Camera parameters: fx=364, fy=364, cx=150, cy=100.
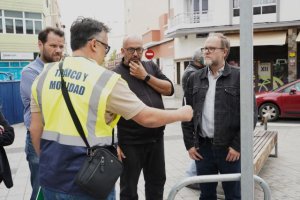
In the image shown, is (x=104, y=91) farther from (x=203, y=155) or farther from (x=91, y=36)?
(x=203, y=155)

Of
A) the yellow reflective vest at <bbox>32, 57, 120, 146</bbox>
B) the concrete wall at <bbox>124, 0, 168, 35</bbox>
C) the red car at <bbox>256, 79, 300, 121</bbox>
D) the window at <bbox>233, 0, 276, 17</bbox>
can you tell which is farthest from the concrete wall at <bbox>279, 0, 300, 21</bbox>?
the concrete wall at <bbox>124, 0, 168, 35</bbox>

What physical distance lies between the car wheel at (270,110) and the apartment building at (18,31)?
2414 centimetres

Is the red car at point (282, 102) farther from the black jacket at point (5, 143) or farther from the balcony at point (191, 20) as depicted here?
the balcony at point (191, 20)

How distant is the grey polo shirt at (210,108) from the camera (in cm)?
329

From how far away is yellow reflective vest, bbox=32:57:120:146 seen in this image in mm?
1998

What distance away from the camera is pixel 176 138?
359 inches

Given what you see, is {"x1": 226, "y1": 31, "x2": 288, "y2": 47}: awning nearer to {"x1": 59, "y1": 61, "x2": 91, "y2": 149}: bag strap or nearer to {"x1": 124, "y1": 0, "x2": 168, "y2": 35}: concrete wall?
{"x1": 59, "y1": 61, "x2": 91, "y2": 149}: bag strap

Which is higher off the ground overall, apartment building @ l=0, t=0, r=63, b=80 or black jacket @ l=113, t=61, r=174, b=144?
apartment building @ l=0, t=0, r=63, b=80

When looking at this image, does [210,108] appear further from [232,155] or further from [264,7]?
[264,7]

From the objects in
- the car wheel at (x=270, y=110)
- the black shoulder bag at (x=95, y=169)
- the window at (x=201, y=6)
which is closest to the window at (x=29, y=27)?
the window at (x=201, y=6)

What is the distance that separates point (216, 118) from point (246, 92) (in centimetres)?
156

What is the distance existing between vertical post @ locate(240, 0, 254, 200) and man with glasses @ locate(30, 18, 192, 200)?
1.68 feet

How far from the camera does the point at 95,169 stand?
6.55 ft

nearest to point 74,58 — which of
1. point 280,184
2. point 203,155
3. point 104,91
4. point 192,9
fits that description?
point 104,91
